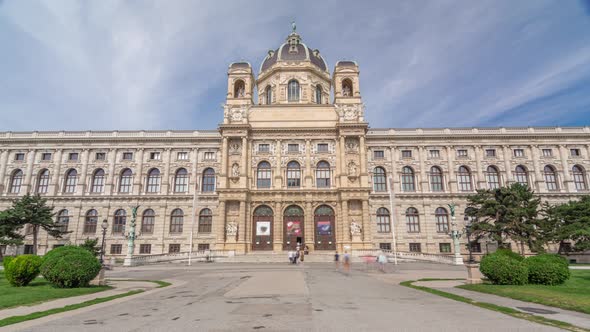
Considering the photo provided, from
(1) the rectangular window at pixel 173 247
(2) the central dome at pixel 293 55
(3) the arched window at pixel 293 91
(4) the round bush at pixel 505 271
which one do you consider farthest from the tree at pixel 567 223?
(1) the rectangular window at pixel 173 247

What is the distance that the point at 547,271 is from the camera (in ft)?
48.4

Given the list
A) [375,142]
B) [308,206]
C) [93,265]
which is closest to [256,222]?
[308,206]

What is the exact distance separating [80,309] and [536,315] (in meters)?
13.4

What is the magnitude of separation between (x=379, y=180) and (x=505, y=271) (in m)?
32.1

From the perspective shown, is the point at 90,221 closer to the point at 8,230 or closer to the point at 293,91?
the point at 8,230

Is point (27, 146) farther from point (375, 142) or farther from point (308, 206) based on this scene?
point (375, 142)

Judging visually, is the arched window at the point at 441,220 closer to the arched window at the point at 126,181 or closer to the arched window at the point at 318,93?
the arched window at the point at 318,93

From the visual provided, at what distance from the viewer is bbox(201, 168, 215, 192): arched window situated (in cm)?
4688

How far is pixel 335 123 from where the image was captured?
152ft

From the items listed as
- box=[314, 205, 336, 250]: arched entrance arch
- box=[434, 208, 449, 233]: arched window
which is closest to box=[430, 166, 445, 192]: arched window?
box=[434, 208, 449, 233]: arched window

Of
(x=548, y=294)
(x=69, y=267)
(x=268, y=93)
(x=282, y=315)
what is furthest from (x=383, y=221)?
(x=282, y=315)

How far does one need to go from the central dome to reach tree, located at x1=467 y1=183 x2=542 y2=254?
33420mm

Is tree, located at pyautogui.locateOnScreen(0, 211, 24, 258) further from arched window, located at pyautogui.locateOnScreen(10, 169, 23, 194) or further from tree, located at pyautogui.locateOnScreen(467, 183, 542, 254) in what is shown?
tree, located at pyautogui.locateOnScreen(467, 183, 542, 254)

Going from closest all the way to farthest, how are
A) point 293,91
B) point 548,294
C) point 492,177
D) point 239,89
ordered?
point 548,294 < point 492,177 < point 239,89 < point 293,91
